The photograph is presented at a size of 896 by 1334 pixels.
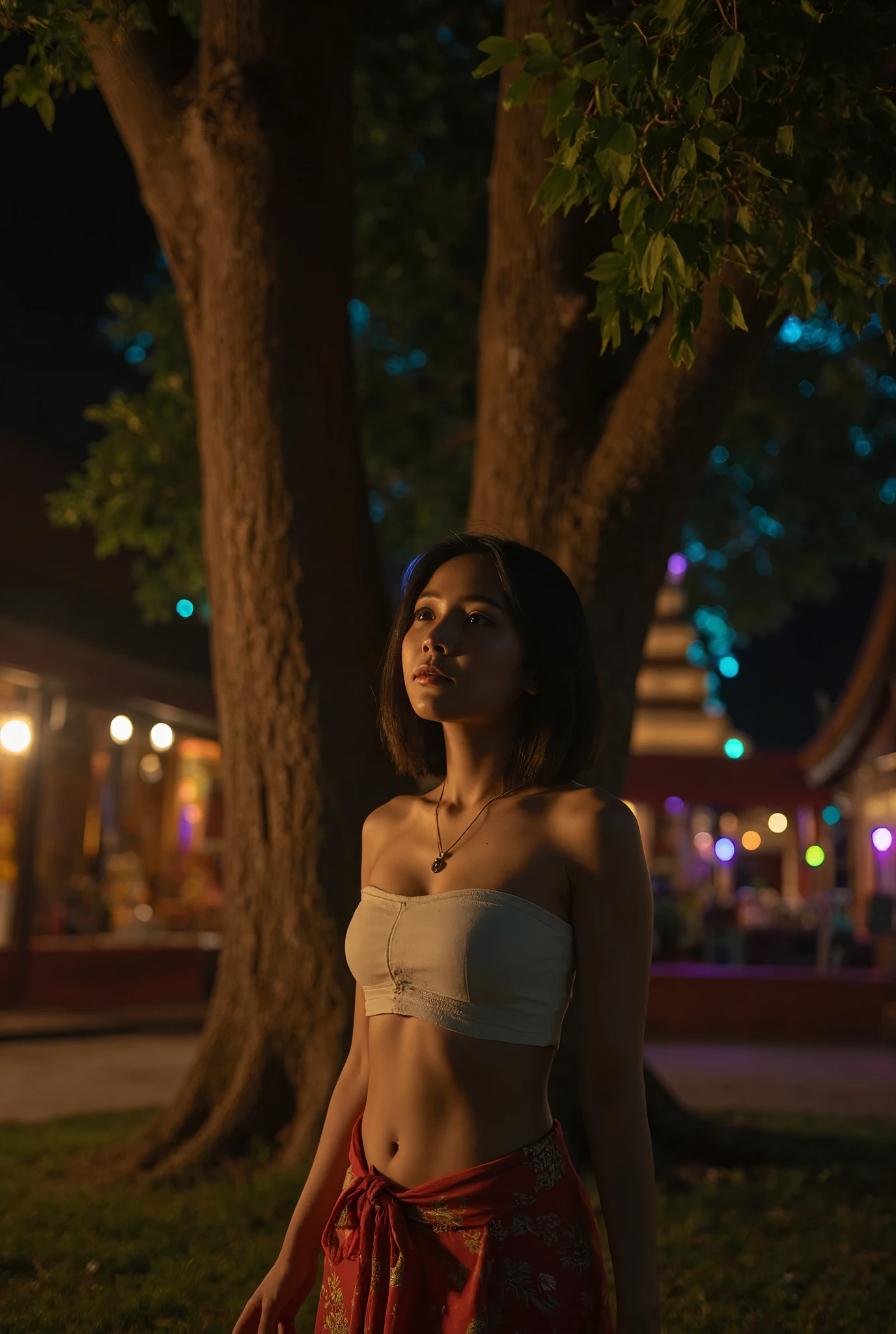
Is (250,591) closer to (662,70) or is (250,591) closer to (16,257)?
(662,70)

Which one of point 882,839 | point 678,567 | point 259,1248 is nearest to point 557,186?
point 259,1248

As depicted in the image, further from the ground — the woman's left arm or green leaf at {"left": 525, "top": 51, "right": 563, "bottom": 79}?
green leaf at {"left": 525, "top": 51, "right": 563, "bottom": 79}

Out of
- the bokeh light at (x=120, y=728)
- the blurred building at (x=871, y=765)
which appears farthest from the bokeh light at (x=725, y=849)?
the bokeh light at (x=120, y=728)

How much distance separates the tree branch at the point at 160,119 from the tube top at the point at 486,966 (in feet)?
15.3

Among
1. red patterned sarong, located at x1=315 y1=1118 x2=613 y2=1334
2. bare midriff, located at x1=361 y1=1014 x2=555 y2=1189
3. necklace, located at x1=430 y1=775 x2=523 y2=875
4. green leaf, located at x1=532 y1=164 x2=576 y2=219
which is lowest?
red patterned sarong, located at x1=315 y1=1118 x2=613 y2=1334

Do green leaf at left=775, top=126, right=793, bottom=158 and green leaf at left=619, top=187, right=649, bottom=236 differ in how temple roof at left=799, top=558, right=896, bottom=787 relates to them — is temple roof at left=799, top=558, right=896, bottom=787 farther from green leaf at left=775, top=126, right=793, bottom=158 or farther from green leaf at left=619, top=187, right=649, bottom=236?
green leaf at left=619, top=187, right=649, bottom=236

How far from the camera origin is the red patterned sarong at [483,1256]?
192 cm

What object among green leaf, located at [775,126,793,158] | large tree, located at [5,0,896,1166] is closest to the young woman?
green leaf, located at [775,126,793,158]

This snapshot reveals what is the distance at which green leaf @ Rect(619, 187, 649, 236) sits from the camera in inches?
137

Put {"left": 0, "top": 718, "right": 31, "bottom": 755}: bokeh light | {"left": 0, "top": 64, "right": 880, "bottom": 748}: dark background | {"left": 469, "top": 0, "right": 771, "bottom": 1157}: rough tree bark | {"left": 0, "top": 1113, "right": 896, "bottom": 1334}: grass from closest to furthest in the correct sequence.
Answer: {"left": 0, "top": 1113, "right": 896, "bottom": 1334}: grass → {"left": 469, "top": 0, "right": 771, "bottom": 1157}: rough tree bark → {"left": 0, "top": 718, "right": 31, "bottom": 755}: bokeh light → {"left": 0, "top": 64, "right": 880, "bottom": 748}: dark background

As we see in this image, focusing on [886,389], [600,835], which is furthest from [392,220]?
[600,835]

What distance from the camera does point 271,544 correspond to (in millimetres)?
5746

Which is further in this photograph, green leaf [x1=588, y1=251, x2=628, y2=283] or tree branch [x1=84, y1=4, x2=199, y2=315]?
tree branch [x1=84, y1=4, x2=199, y2=315]

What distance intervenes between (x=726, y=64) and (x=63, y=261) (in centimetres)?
1792
